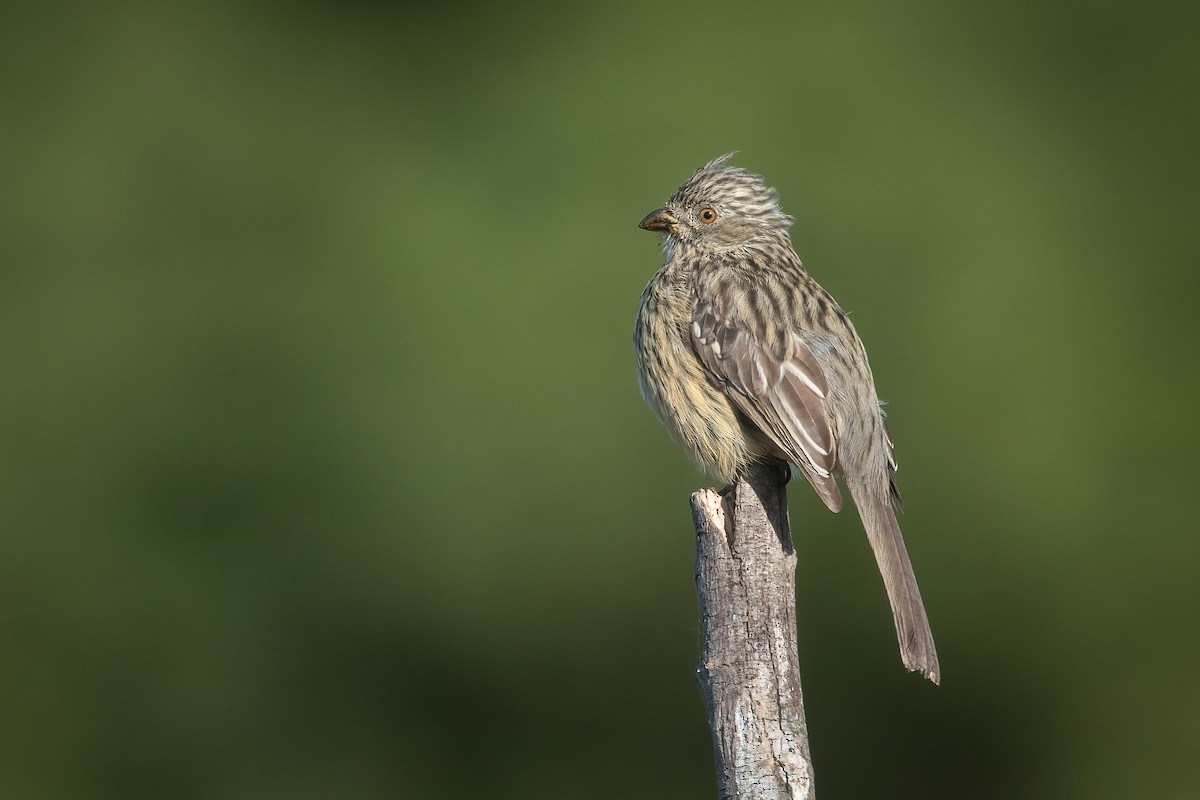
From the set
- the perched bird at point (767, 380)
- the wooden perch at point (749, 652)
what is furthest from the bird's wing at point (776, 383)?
the wooden perch at point (749, 652)

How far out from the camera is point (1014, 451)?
9.33m

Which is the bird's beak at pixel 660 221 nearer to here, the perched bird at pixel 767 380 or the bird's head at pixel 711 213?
the bird's head at pixel 711 213

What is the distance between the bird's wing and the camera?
203 inches

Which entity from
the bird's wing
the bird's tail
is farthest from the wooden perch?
the bird's wing

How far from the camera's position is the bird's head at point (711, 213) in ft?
20.5

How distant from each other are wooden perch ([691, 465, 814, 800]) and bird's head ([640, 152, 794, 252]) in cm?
187

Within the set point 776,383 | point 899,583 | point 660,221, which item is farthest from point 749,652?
point 660,221

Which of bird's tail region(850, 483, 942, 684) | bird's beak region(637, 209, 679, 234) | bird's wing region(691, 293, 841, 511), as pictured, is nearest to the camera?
bird's tail region(850, 483, 942, 684)

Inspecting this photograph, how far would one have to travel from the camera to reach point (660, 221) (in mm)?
6254

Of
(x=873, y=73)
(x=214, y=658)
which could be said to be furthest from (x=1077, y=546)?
(x=214, y=658)

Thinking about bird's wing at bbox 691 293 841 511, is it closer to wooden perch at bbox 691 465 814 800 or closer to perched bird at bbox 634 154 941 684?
perched bird at bbox 634 154 941 684

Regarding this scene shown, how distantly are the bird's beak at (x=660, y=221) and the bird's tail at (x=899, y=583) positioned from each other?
5.00ft

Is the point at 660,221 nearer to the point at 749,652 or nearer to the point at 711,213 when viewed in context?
the point at 711,213

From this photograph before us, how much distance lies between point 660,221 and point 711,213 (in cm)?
21
